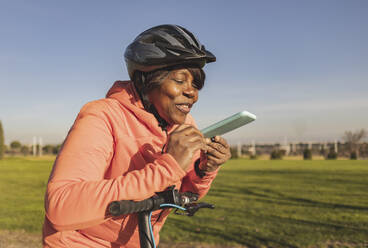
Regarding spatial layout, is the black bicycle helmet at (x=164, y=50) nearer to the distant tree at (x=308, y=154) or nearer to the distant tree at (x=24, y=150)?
the distant tree at (x=308, y=154)

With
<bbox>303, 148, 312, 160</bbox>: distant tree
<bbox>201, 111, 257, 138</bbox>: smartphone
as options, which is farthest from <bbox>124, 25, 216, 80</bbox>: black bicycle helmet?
<bbox>303, 148, 312, 160</bbox>: distant tree

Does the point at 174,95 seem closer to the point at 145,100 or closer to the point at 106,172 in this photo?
the point at 145,100

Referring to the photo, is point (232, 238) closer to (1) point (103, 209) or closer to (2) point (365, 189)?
(1) point (103, 209)

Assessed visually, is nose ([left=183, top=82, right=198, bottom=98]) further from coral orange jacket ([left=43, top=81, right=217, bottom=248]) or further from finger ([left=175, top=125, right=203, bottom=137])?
finger ([left=175, top=125, right=203, bottom=137])

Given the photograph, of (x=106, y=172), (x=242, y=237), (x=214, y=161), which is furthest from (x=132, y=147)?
(x=242, y=237)

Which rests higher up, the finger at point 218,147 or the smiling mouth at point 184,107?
the smiling mouth at point 184,107

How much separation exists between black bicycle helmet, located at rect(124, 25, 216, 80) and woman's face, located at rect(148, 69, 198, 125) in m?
0.07

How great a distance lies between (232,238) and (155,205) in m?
5.64

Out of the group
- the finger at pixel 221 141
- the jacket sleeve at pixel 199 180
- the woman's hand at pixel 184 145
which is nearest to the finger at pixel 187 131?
the woman's hand at pixel 184 145

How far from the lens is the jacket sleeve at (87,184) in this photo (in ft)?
4.91

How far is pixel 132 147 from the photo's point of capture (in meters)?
1.88

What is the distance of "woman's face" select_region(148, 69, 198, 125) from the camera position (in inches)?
77.2

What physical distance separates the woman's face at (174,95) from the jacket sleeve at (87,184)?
1.53 ft

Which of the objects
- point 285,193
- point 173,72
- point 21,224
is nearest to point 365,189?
point 285,193
